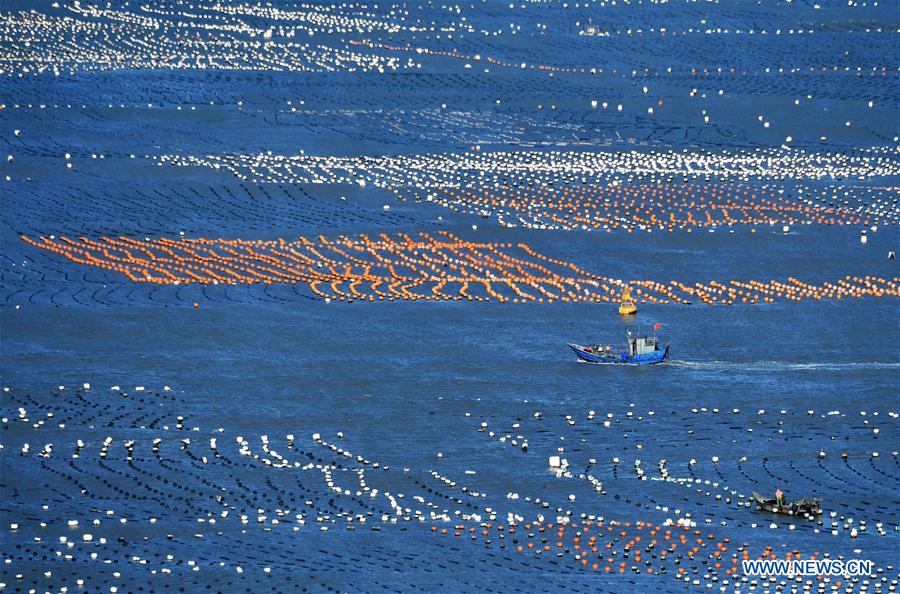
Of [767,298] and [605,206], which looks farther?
[605,206]

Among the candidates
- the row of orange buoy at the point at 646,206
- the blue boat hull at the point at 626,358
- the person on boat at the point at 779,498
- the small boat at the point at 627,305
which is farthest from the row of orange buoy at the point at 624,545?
the row of orange buoy at the point at 646,206

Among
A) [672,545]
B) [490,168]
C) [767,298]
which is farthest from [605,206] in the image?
[672,545]

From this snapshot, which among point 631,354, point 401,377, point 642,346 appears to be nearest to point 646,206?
point 642,346

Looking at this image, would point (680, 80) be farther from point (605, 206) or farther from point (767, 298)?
point (767, 298)

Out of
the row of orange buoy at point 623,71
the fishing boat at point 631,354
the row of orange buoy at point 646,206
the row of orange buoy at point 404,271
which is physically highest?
the row of orange buoy at point 623,71

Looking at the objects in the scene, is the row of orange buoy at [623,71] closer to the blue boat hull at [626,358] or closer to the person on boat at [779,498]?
the blue boat hull at [626,358]
